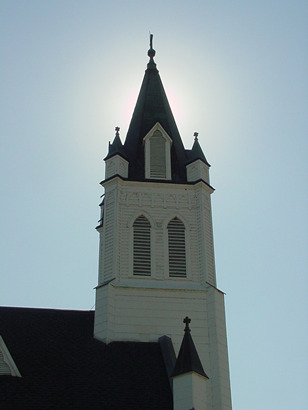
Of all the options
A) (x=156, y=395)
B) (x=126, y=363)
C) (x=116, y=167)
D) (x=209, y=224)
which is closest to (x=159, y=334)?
(x=126, y=363)

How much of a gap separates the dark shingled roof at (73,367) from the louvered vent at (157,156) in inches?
283

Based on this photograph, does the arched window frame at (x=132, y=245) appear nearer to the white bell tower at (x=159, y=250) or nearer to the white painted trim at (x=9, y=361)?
the white bell tower at (x=159, y=250)

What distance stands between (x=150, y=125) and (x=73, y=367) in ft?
44.0

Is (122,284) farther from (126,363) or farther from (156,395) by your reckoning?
(156,395)

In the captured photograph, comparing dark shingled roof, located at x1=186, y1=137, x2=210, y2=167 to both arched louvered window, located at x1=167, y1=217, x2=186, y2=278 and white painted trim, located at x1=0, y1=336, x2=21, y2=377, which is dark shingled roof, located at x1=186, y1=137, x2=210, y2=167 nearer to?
arched louvered window, located at x1=167, y1=217, x2=186, y2=278

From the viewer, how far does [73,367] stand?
23297mm

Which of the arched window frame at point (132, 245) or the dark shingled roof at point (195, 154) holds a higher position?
the dark shingled roof at point (195, 154)

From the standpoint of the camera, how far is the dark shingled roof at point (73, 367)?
21406 millimetres

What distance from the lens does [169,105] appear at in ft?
113

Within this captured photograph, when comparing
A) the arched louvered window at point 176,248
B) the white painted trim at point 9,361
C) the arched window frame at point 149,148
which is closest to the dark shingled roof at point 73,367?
the white painted trim at point 9,361

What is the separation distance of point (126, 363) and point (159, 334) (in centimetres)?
244

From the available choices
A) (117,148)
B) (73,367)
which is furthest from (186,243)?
(73,367)

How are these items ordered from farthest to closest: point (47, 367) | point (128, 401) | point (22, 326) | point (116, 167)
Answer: point (116, 167) < point (22, 326) < point (47, 367) < point (128, 401)

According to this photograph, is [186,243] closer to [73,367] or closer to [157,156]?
[157,156]
